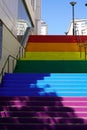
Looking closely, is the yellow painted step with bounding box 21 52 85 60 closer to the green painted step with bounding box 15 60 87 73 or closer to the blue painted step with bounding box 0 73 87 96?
the green painted step with bounding box 15 60 87 73

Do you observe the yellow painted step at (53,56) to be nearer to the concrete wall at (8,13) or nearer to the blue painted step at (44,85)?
the concrete wall at (8,13)

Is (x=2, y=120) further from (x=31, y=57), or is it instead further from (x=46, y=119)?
(x=31, y=57)

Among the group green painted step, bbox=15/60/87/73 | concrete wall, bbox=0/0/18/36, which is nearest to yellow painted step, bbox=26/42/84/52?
concrete wall, bbox=0/0/18/36

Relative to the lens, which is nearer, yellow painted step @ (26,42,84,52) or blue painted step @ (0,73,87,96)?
blue painted step @ (0,73,87,96)

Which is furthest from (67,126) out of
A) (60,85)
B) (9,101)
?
(60,85)

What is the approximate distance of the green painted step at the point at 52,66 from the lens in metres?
15.5

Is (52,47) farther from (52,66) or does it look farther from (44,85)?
(44,85)

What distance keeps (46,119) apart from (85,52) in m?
9.73

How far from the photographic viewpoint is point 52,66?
15898 millimetres

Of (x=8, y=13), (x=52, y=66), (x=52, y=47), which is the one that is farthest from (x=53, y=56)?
(x=8, y=13)

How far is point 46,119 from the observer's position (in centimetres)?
1004

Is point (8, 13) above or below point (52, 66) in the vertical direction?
above

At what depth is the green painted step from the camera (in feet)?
51.0

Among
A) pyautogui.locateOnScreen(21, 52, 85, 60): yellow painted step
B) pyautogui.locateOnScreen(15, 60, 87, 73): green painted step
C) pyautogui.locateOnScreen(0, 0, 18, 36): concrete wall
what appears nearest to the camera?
pyautogui.locateOnScreen(0, 0, 18, 36): concrete wall
